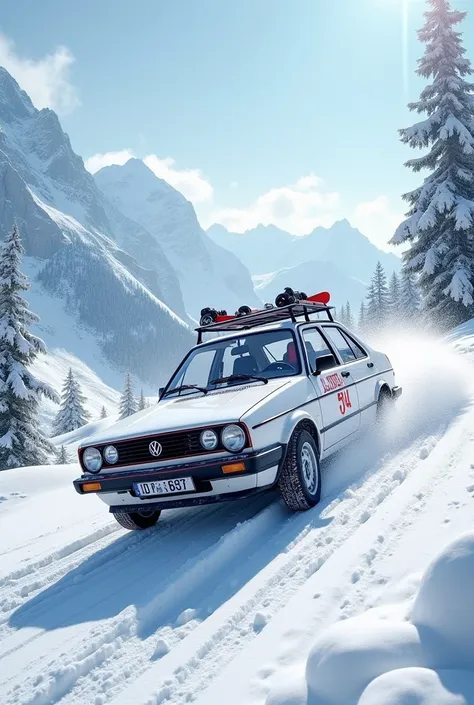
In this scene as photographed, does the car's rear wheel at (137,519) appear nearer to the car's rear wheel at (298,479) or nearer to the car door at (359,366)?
the car's rear wheel at (298,479)

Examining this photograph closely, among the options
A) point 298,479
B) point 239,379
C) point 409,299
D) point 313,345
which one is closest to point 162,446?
point 298,479

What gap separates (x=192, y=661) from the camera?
2508 millimetres

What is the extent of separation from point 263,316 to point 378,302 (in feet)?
167

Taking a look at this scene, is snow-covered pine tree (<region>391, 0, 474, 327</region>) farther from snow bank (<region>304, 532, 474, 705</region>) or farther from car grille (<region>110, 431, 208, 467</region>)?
snow bank (<region>304, 532, 474, 705</region>)

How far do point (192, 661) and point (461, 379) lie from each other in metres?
7.35

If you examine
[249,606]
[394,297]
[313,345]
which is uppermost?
[394,297]

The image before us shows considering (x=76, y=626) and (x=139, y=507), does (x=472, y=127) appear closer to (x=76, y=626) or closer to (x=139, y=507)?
(x=139, y=507)

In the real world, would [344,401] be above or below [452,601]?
above

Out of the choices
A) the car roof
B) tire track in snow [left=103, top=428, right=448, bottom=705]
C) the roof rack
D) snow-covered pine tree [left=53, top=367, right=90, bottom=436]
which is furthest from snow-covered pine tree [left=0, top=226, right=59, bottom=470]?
snow-covered pine tree [left=53, top=367, right=90, bottom=436]

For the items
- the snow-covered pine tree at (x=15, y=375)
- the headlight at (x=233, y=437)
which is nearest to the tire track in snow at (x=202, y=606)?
the headlight at (x=233, y=437)

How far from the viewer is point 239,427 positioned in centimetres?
388

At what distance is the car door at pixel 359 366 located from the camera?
606cm

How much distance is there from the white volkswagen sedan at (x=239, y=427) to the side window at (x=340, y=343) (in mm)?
29

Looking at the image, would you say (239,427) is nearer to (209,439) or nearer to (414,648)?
(209,439)
